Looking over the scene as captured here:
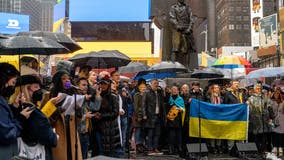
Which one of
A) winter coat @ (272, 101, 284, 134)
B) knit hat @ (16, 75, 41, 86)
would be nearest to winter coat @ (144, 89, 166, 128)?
winter coat @ (272, 101, 284, 134)

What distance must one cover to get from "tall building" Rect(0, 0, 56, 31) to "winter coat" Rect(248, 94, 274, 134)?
111m

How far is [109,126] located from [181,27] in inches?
345

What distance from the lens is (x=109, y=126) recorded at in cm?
715

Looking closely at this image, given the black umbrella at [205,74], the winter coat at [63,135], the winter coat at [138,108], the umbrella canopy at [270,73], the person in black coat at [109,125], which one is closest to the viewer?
the winter coat at [63,135]

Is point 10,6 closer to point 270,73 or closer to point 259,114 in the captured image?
point 270,73

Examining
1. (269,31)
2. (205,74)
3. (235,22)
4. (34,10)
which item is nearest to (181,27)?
(205,74)

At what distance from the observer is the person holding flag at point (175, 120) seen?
1053 centimetres

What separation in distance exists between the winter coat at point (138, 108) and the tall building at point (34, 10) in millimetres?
110562

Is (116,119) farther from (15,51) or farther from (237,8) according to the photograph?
(237,8)

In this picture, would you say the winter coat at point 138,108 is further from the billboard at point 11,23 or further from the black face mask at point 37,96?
the billboard at point 11,23

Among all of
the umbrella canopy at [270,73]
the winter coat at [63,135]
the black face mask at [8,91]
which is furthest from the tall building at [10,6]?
the black face mask at [8,91]

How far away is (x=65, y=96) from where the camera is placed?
5.62m

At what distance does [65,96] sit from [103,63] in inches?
211

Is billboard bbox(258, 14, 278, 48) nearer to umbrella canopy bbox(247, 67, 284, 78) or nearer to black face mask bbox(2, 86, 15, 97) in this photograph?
umbrella canopy bbox(247, 67, 284, 78)
